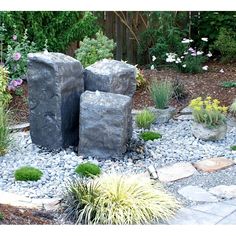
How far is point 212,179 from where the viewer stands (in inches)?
184

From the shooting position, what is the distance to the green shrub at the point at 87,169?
4.66m

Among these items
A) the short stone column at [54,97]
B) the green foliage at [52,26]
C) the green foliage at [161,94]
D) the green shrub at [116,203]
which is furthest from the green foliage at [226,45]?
the green shrub at [116,203]

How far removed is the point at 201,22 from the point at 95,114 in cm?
424

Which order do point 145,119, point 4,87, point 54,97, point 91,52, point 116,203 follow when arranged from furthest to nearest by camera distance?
point 91,52
point 4,87
point 145,119
point 54,97
point 116,203

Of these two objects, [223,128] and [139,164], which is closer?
[139,164]

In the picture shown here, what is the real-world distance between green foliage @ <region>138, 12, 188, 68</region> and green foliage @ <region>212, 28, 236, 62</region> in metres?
0.52

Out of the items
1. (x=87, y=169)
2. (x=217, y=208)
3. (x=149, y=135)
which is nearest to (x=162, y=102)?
(x=149, y=135)

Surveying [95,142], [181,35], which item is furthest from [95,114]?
[181,35]

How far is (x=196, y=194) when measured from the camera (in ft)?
14.2

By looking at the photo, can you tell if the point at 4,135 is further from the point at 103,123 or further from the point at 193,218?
the point at 193,218

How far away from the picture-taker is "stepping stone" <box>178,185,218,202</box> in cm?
424

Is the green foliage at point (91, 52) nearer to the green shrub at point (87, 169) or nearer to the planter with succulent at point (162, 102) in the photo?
the planter with succulent at point (162, 102)

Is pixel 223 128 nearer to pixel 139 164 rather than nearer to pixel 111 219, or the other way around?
pixel 139 164

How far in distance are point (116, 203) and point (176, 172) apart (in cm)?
104
